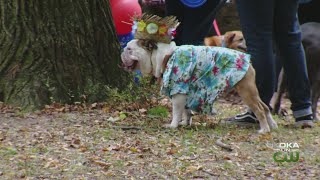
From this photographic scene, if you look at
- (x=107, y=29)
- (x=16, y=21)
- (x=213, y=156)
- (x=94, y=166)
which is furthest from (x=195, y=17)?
(x=94, y=166)

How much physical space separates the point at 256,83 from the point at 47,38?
1.85 m

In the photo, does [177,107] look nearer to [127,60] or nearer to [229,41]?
[127,60]

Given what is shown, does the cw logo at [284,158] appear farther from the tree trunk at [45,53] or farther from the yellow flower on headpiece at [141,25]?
the tree trunk at [45,53]

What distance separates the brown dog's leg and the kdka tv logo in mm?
493

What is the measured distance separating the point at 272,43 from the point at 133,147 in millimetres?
1659

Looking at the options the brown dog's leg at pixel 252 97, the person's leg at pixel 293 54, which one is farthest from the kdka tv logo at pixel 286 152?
the person's leg at pixel 293 54

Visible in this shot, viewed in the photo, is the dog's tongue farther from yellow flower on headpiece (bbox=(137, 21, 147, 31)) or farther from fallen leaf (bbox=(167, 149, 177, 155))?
fallen leaf (bbox=(167, 149, 177, 155))

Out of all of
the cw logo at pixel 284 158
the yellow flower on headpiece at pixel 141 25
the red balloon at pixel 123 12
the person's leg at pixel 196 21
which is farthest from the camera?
the red balloon at pixel 123 12

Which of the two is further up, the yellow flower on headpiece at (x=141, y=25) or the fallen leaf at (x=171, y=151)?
the yellow flower on headpiece at (x=141, y=25)

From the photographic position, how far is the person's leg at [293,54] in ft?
18.9

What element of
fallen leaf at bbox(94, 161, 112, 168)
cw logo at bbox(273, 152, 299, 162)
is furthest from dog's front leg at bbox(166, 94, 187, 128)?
fallen leaf at bbox(94, 161, 112, 168)

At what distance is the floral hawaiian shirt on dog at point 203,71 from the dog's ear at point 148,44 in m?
0.18

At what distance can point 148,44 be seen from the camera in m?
5.47

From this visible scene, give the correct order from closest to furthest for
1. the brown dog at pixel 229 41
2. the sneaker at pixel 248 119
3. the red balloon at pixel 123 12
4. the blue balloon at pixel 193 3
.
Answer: the sneaker at pixel 248 119
the blue balloon at pixel 193 3
the red balloon at pixel 123 12
the brown dog at pixel 229 41
